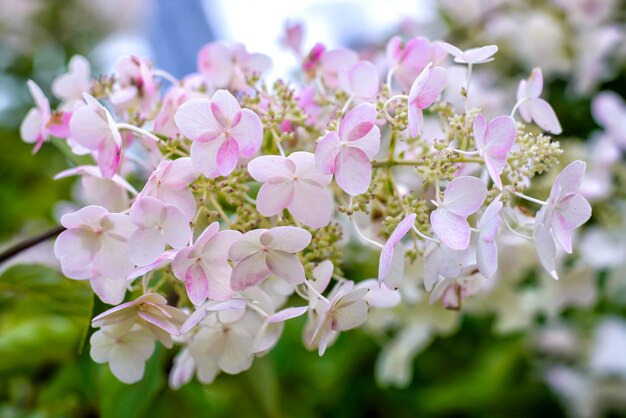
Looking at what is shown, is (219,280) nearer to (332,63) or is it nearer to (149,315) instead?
(149,315)

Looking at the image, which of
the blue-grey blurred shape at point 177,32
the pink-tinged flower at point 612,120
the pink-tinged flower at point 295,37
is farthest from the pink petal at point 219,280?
the blue-grey blurred shape at point 177,32

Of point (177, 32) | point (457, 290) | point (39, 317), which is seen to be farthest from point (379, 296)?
point (177, 32)

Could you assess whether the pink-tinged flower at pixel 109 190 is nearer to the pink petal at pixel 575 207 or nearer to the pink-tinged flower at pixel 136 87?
the pink-tinged flower at pixel 136 87

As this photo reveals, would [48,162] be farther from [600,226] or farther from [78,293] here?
[600,226]

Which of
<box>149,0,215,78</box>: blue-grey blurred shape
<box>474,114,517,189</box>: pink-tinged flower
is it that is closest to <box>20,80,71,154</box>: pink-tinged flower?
<box>474,114,517,189</box>: pink-tinged flower

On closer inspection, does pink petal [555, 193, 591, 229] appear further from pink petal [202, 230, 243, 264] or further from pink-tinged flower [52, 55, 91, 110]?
pink-tinged flower [52, 55, 91, 110]
